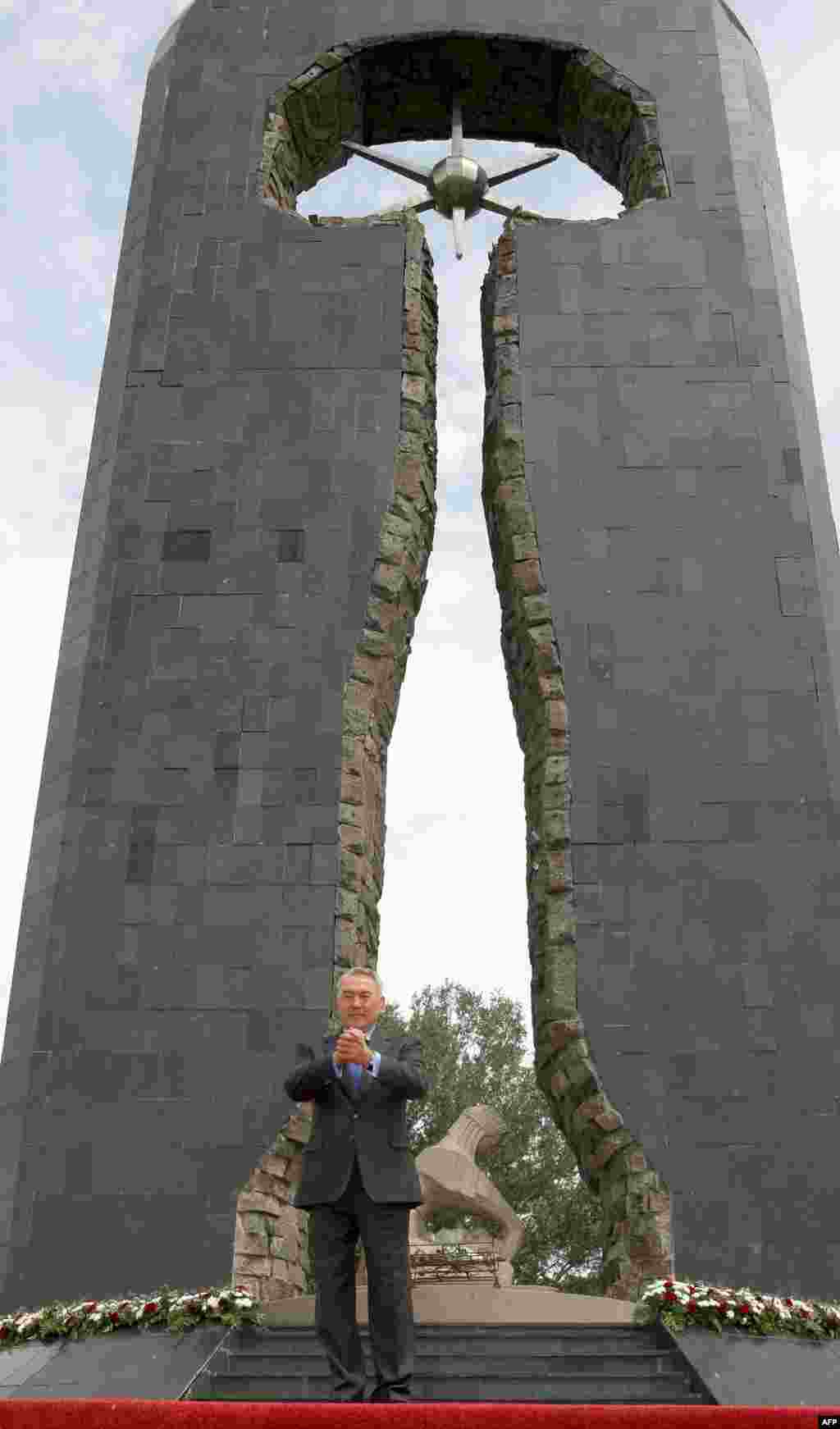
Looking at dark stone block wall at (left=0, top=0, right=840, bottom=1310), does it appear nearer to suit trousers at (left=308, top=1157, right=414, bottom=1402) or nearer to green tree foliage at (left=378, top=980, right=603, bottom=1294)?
suit trousers at (left=308, top=1157, right=414, bottom=1402)

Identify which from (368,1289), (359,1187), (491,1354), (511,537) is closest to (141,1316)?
(491,1354)

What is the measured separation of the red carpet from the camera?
4.16 meters

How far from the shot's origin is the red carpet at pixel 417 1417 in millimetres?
4164

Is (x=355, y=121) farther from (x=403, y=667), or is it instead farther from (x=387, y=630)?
(x=403, y=667)

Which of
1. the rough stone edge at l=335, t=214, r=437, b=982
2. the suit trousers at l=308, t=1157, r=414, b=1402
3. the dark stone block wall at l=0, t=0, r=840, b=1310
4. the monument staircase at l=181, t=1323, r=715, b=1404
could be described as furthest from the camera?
the rough stone edge at l=335, t=214, r=437, b=982

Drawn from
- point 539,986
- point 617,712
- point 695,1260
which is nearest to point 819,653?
point 617,712

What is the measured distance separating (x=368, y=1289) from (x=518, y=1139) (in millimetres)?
20134

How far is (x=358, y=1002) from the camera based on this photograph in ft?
17.8

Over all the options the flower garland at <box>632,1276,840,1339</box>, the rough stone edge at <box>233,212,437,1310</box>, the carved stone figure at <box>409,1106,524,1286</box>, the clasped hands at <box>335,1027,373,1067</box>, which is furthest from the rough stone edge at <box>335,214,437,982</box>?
the clasped hands at <box>335,1027,373,1067</box>

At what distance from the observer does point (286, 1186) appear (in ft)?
31.7

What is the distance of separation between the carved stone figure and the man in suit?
5425 millimetres

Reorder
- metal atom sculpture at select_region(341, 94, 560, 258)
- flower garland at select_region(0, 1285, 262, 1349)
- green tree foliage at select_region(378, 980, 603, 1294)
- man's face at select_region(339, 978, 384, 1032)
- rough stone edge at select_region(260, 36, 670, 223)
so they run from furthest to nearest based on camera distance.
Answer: green tree foliage at select_region(378, 980, 603, 1294), metal atom sculpture at select_region(341, 94, 560, 258), rough stone edge at select_region(260, 36, 670, 223), flower garland at select_region(0, 1285, 262, 1349), man's face at select_region(339, 978, 384, 1032)

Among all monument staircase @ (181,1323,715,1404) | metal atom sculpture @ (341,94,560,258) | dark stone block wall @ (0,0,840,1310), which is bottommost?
monument staircase @ (181,1323,715,1404)

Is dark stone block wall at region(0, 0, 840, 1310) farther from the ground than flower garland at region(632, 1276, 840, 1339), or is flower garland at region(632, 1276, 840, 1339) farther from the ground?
dark stone block wall at region(0, 0, 840, 1310)
